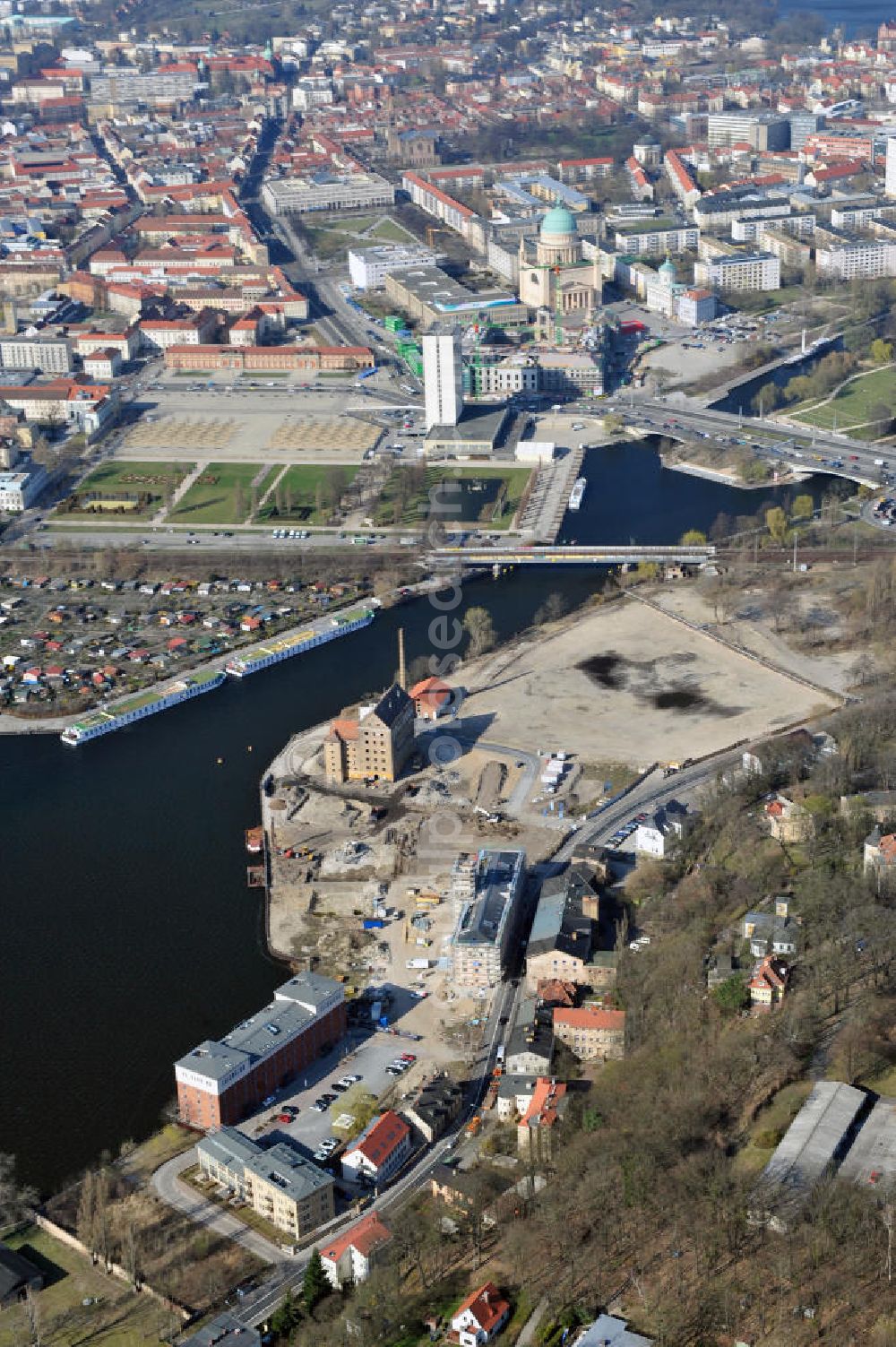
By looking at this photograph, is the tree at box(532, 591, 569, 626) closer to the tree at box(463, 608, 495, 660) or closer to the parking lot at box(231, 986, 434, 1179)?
the tree at box(463, 608, 495, 660)

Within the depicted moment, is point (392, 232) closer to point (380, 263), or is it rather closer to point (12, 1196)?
point (380, 263)

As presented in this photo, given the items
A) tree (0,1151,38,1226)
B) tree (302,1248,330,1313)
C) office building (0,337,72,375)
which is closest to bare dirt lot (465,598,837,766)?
tree (0,1151,38,1226)

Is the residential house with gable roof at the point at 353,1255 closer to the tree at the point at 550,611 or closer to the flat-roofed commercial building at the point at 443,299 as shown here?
the tree at the point at 550,611

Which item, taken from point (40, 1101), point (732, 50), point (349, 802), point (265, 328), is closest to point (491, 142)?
point (732, 50)

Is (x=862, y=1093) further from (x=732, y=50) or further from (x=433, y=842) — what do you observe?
(x=732, y=50)

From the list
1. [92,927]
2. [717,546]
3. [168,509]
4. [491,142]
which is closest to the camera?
[92,927]

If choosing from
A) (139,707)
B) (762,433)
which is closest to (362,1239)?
(139,707)
